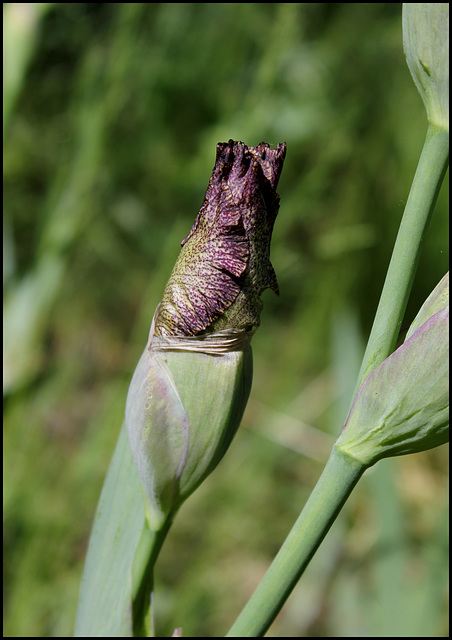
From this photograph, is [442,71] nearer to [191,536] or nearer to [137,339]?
[137,339]

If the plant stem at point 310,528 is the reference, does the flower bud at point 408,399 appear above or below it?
above

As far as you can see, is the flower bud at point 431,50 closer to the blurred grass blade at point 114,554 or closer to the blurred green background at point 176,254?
the blurred grass blade at point 114,554

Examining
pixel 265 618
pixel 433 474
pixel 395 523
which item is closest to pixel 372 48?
pixel 395 523

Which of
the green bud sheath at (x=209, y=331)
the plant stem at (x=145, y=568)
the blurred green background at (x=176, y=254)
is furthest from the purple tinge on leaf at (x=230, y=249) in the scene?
the blurred green background at (x=176, y=254)

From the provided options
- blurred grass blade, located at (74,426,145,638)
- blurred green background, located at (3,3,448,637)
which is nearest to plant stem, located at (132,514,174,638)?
blurred grass blade, located at (74,426,145,638)

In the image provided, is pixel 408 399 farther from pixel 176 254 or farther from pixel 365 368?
pixel 176 254

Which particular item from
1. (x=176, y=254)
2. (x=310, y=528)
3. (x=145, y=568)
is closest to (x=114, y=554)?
(x=145, y=568)
